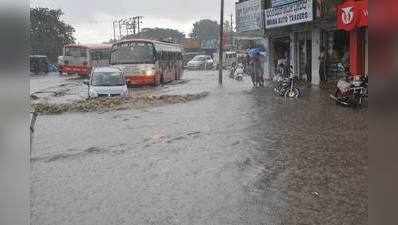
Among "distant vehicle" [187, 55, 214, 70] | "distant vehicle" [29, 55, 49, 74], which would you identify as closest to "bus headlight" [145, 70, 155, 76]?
"distant vehicle" [29, 55, 49, 74]

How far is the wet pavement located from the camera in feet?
19.7

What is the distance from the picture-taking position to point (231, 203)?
6363mm

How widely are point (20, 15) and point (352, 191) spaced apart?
6138 mm

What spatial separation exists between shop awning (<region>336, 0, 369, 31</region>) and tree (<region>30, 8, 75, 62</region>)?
3787cm

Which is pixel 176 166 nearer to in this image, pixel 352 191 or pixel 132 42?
pixel 352 191

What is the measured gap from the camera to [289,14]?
25094 millimetres

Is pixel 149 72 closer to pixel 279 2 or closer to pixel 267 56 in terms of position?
pixel 267 56

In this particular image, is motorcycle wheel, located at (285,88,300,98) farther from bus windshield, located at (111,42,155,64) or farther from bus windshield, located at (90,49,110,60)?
bus windshield, located at (90,49,110,60)

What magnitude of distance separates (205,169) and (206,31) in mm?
65036

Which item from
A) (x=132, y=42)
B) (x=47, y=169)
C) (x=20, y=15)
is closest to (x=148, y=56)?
(x=132, y=42)

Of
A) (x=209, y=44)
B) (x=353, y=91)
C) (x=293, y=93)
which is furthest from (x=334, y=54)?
(x=209, y=44)

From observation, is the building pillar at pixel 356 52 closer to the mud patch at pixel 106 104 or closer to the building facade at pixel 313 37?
the building facade at pixel 313 37

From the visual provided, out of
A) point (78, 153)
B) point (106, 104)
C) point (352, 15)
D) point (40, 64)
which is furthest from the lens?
point (40, 64)

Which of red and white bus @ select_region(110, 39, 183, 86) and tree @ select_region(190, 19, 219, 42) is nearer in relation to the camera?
red and white bus @ select_region(110, 39, 183, 86)
